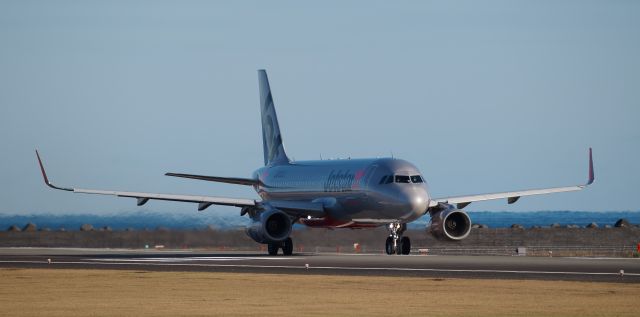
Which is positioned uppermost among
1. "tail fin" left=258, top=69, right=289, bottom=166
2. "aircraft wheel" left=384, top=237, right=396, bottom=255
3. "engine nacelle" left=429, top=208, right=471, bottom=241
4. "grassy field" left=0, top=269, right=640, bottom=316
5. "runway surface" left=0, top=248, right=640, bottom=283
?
"tail fin" left=258, top=69, right=289, bottom=166

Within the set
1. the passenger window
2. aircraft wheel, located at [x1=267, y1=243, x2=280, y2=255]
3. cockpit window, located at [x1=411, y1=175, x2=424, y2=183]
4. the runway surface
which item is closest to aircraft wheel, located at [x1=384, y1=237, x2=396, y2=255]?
the passenger window

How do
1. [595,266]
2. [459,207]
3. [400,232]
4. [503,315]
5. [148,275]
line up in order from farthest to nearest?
[459,207]
[400,232]
[595,266]
[148,275]
[503,315]

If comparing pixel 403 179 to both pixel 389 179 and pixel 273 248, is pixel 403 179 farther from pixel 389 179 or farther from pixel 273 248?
pixel 273 248

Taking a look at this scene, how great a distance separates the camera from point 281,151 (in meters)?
64.6

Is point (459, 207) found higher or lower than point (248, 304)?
higher

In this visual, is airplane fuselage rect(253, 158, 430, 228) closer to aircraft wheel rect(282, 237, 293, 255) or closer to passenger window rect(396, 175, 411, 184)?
passenger window rect(396, 175, 411, 184)

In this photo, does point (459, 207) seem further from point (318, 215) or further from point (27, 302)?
point (27, 302)

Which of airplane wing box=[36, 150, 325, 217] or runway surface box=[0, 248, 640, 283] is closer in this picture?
runway surface box=[0, 248, 640, 283]

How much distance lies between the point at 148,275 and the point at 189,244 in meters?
32.5

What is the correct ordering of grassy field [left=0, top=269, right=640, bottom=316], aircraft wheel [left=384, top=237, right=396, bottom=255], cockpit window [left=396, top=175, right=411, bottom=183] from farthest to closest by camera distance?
aircraft wheel [left=384, top=237, right=396, bottom=255]
cockpit window [left=396, top=175, right=411, bottom=183]
grassy field [left=0, top=269, right=640, bottom=316]

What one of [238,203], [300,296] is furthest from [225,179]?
[300,296]

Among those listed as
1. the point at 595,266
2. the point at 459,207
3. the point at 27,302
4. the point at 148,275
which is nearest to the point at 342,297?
the point at 27,302

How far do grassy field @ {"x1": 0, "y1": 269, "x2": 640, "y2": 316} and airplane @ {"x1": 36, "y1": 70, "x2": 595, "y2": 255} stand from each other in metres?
17.9

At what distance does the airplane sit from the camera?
5231 centimetres
